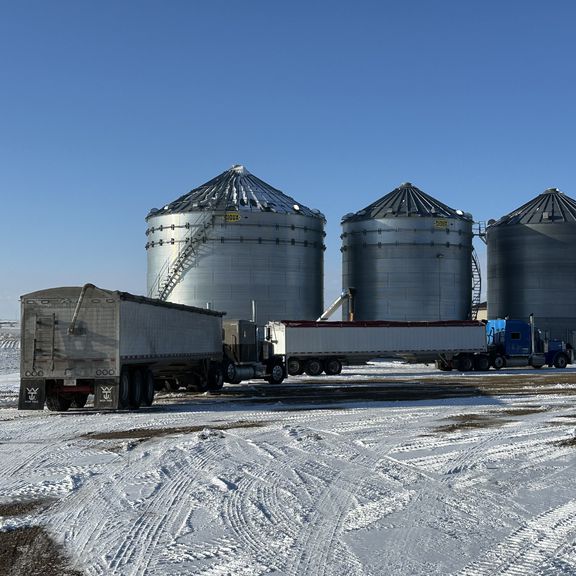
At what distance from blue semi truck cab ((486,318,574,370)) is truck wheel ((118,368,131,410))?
32.6m

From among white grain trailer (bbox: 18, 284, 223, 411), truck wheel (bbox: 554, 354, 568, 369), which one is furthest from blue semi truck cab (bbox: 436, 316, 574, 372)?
white grain trailer (bbox: 18, 284, 223, 411)

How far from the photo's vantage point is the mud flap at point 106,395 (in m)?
24.1

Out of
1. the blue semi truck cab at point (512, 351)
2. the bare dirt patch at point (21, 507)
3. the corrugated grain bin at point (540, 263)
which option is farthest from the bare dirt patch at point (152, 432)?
the corrugated grain bin at point (540, 263)

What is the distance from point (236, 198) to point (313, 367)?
51.5 ft

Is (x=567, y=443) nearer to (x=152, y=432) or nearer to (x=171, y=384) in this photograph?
(x=152, y=432)

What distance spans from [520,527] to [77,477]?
7.33m

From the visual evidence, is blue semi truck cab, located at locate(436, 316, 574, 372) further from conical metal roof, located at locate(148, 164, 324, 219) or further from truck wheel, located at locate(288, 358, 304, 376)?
conical metal roof, located at locate(148, 164, 324, 219)

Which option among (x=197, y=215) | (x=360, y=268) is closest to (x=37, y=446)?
(x=197, y=215)

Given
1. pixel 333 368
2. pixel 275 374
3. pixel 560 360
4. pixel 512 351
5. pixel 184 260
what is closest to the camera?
pixel 275 374

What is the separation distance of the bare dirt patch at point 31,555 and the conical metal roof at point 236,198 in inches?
1829

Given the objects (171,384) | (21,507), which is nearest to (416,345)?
(171,384)

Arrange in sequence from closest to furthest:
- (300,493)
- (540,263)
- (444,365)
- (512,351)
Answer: (300,493), (444,365), (512,351), (540,263)

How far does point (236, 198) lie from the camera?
187ft

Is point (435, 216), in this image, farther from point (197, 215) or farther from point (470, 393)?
point (470, 393)
